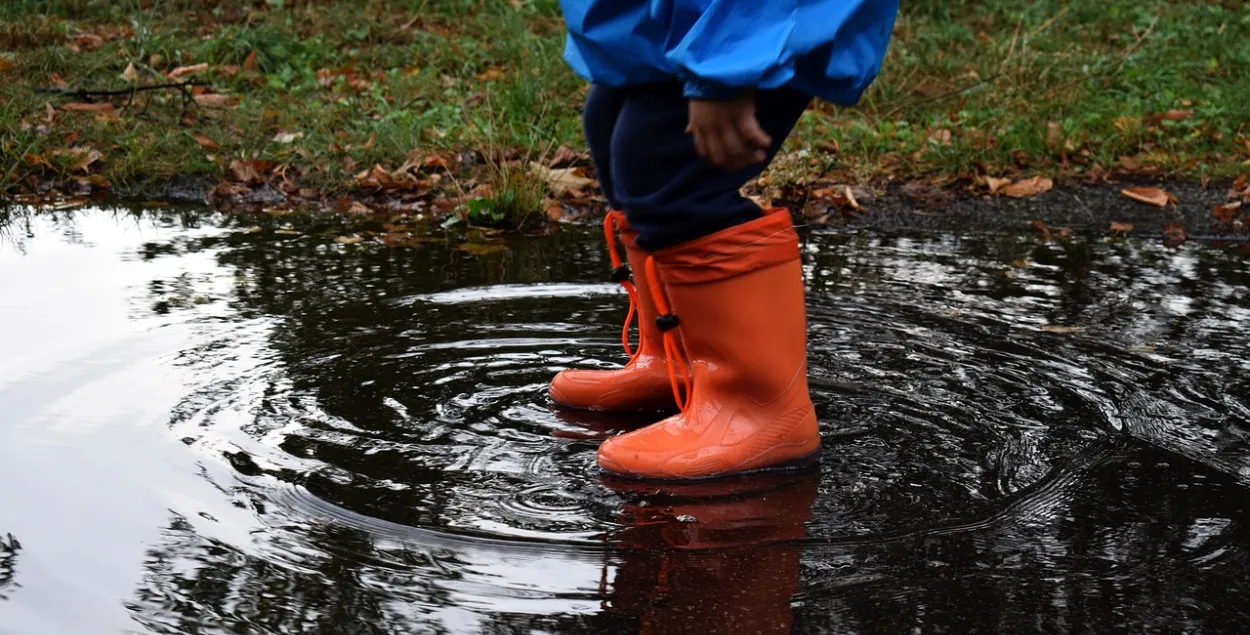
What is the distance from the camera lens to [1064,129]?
5309 mm

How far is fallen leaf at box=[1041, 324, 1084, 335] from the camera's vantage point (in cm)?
308

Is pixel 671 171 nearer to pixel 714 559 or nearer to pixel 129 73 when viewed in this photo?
pixel 714 559

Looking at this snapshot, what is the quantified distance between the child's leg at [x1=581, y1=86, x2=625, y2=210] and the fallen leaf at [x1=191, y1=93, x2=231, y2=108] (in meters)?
3.75

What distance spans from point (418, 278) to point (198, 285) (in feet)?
1.92

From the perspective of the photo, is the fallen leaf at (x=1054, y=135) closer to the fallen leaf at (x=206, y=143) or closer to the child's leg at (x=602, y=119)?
the child's leg at (x=602, y=119)

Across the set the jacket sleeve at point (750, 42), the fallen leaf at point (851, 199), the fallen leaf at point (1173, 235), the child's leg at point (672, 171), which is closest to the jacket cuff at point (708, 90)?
the jacket sleeve at point (750, 42)

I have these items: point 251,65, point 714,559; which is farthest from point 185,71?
point 714,559

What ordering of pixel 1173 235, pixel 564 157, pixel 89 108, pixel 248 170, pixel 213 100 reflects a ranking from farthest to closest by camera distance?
pixel 213 100 < pixel 89 108 < pixel 564 157 < pixel 248 170 < pixel 1173 235

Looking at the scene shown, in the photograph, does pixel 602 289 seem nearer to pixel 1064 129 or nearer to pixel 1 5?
pixel 1064 129

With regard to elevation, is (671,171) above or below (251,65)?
above

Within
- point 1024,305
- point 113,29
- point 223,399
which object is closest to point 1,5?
point 113,29

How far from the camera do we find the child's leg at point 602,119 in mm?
2504

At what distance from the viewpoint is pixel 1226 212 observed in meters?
4.48

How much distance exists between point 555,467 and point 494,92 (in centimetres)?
391
